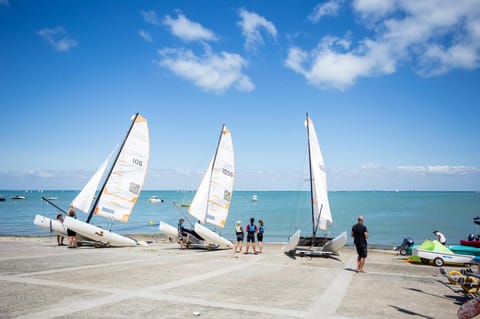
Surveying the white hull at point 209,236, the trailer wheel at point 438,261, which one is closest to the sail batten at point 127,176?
the white hull at point 209,236

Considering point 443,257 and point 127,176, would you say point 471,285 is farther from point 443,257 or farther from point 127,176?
point 127,176

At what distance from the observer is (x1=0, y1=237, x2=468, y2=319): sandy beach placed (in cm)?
656

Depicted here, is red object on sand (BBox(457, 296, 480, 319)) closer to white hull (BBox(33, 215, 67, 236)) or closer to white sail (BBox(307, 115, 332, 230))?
white sail (BBox(307, 115, 332, 230))

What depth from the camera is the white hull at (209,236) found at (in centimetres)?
1730

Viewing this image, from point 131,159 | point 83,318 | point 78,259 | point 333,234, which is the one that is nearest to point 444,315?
point 83,318

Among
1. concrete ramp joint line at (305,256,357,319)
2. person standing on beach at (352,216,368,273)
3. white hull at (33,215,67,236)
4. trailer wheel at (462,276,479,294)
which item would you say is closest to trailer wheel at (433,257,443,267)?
person standing on beach at (352,216,368,273)

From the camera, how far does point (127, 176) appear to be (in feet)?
61.3

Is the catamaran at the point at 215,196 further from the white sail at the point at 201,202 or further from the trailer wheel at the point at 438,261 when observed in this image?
the trailer wheel at the point at 438,261

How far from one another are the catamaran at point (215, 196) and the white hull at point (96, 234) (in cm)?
212

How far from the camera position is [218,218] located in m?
19.2

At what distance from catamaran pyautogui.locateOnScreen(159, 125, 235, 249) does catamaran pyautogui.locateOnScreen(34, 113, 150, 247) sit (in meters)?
2.40

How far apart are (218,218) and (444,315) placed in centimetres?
1351

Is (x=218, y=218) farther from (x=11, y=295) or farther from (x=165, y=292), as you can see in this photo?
(x=11, y=295)

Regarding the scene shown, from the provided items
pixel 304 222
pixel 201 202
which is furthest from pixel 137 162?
pixel 304 222
